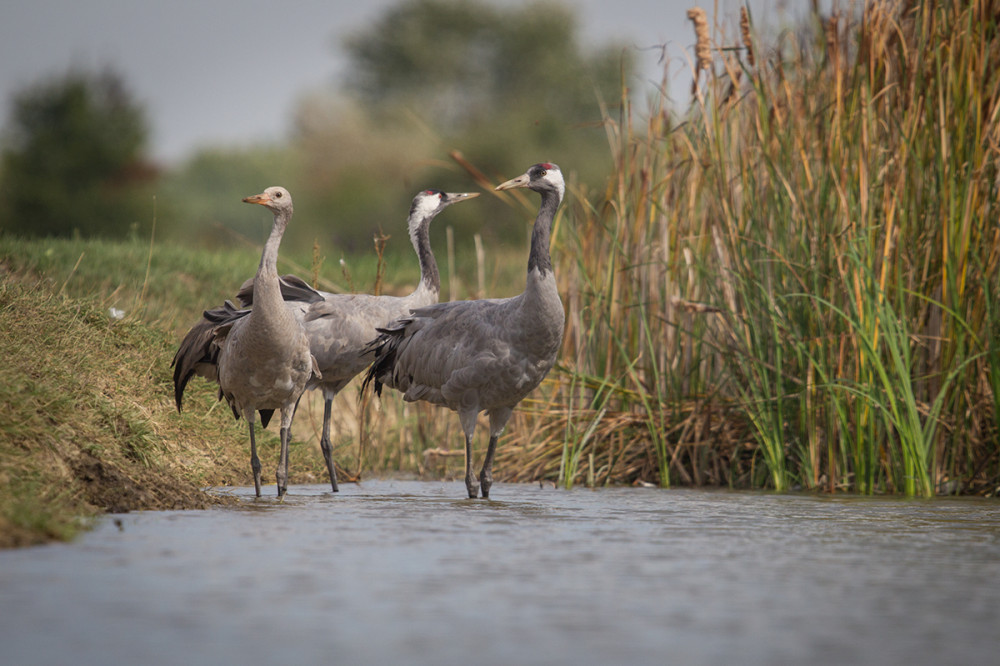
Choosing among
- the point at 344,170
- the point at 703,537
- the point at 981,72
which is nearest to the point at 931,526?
the point at 703,537

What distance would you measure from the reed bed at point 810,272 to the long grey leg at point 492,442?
438 mm

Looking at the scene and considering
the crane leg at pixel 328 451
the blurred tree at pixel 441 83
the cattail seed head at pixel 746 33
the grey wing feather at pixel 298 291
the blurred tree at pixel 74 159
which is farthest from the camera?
the blurred tree at pixel 441 83

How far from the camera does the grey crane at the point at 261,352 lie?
23.1 feet

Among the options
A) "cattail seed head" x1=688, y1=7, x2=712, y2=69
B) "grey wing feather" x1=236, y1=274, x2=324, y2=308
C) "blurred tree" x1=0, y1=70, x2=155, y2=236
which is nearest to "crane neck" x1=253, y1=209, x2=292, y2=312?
"grey wing feather" x1=236, y1=274, x2=324, y2=308

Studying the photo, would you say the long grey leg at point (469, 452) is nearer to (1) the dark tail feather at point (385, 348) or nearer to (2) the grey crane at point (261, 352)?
(1) the dark tail feather at point (385, 348)

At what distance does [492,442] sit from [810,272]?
6.98ft

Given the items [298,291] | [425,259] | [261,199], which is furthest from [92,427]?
[425,259]

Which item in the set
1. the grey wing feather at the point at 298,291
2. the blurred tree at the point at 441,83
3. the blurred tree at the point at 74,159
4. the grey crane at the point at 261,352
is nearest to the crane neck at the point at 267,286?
the grey crane at the point at 261,352

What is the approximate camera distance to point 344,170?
43.8 metres

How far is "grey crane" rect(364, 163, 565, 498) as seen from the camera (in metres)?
7.15

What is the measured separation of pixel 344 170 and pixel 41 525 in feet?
131

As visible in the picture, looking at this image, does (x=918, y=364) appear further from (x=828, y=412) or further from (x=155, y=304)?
(x=155, y=304)

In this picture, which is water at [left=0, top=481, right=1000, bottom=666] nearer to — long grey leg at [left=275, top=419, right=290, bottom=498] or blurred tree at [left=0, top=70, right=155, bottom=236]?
long grey leg at [left=275, top=419, right=290, bottom=498]

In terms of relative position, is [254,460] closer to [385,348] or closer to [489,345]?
[385,348]
